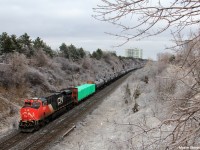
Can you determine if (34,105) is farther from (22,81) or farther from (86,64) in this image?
(86,64)

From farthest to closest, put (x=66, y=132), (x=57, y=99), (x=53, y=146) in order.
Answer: (x=57, y=99) → (x=66, y=132) → (x=53, y=146)

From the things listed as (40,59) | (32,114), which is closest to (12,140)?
(32,114)

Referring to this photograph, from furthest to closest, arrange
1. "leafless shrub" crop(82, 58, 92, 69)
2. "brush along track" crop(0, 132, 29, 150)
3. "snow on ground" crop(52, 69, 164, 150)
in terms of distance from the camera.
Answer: "leafless shrub" crop(82, 58, 92, 69) → "brush along track" crop(0, 132, 29, 150) → "snow on ground" crop(52, 69, 164, 150)

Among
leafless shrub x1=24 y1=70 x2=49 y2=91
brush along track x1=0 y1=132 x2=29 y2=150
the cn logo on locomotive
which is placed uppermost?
leafless shrub x1=24 y1=70 x2=49 y2=91

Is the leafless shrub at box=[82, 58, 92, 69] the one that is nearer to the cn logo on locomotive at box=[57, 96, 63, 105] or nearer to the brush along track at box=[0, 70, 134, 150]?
the brush along track at box=[0, 70, 134, 150]

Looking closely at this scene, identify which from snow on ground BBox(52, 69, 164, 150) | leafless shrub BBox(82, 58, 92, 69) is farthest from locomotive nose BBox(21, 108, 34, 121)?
leafless shrub BBox(82, 58, 92, 69)

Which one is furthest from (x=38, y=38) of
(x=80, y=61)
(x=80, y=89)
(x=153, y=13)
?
(x=153, y=13)

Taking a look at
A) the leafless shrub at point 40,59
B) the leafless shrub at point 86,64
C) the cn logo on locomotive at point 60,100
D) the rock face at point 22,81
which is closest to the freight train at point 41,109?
the cn logo on locomotive at point 60,100

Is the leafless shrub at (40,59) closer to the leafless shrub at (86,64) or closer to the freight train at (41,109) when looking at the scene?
the freight train at (41,109)

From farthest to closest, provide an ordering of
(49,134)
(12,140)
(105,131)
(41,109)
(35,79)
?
1. (35,79)
2. (41,109)
3. (105,131)
4. (49,134)
5. (12,140)

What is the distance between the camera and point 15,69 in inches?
1553

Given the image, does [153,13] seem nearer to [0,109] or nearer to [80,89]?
[0,109]

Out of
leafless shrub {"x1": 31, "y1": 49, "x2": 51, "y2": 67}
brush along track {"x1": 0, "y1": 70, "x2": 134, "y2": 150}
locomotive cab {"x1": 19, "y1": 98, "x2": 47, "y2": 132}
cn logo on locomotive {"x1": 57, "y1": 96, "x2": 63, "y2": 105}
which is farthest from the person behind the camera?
leafless shrub {"x1": 31, "y1": 49, "x2": 51, "y2": 67}

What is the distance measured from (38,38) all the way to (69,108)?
3497cm
